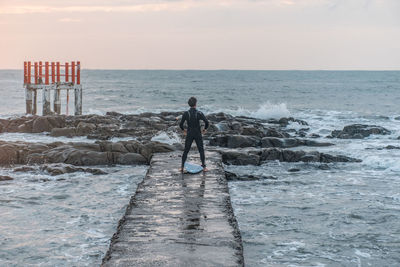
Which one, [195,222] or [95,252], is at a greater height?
[195,222]

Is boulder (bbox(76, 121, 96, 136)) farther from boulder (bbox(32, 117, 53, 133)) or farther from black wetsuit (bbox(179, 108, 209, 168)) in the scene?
black wetsuit (bbox(179, 108, 209, 168))

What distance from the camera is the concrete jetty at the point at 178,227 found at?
7.23 metres

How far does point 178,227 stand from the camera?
8.65m

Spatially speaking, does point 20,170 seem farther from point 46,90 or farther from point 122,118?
point 46,90

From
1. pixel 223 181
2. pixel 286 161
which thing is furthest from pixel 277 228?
pixel 286 161

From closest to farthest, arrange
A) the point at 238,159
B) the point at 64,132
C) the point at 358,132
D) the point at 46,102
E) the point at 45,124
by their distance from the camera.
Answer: the point at 238,159
the point at 64,132
the point at 45,124
the point at 358,132
the point at 46,102

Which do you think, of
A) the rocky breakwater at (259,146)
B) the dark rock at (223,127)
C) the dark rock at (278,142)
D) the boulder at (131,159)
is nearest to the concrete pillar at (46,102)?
the rocky breakwater at (259,146)

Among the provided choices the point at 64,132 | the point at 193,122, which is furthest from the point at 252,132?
the point at 193,122

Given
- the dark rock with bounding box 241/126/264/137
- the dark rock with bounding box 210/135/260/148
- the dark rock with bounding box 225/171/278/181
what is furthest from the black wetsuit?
the dark rock with bounding box 241/126/264/137

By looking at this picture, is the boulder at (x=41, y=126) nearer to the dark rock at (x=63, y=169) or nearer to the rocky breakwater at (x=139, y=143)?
the rocky breakwater at (x=139, y=143)

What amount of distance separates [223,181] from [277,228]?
2.04 m

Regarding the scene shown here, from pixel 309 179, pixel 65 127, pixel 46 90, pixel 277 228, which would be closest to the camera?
pixel 277 228

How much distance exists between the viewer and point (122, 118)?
30750 millimetres

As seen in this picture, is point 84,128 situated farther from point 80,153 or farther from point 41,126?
point 80,153
